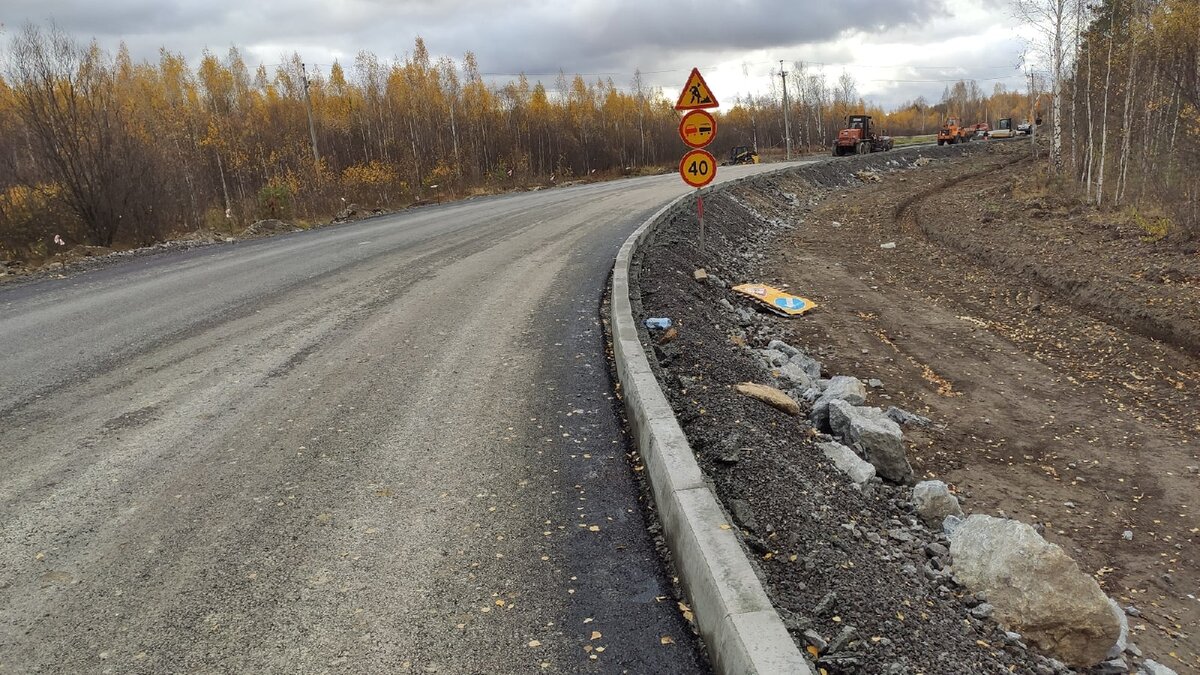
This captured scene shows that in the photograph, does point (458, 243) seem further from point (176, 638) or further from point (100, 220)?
point (176, 638)

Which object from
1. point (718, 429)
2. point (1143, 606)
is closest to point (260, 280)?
point (718, 429)

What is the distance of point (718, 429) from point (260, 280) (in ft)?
27.1

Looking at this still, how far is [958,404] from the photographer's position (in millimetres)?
8039

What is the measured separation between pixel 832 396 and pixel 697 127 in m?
5.02

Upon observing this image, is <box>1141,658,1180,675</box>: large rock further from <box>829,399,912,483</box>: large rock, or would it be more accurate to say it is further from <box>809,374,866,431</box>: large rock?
<box>809,374,866,431</box>: large rock

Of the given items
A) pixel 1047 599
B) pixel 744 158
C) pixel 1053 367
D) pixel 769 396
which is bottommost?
pixel 1053 367

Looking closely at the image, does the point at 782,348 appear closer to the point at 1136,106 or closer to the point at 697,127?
the point at 697,127

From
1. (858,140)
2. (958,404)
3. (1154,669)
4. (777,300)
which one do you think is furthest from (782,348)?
(858,140)

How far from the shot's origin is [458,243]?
530 inches

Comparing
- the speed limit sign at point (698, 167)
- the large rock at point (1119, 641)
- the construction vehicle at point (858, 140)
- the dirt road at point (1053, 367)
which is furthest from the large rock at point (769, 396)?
the construction vehicle at point (858, 140)

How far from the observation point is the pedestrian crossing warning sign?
32.6 feet

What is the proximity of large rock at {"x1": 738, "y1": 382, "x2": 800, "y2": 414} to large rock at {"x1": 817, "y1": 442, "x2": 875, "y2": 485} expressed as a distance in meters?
0.40

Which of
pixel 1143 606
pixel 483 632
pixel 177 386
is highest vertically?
pixel 177 386

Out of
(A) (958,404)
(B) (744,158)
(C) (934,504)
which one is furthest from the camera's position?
(B) (744,158)
